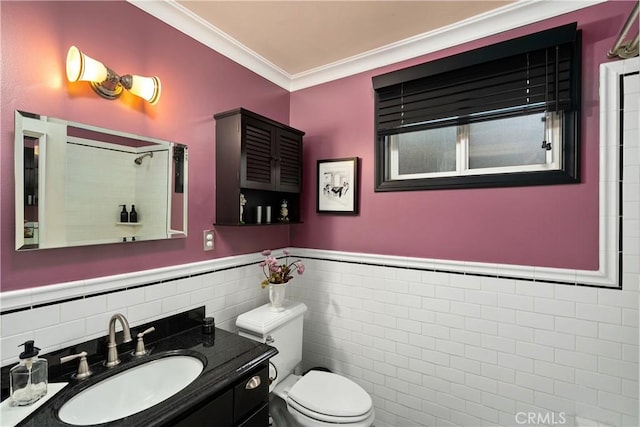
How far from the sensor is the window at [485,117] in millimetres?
1478

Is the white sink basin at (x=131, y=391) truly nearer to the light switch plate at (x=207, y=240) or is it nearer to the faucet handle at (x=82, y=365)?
the faucet handle at (x=82, y=365)

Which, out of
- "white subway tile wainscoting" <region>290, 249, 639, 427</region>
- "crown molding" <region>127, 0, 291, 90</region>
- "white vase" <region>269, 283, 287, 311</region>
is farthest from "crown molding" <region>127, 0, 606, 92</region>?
"white vase" <region>269, 283, 287, 311</region>

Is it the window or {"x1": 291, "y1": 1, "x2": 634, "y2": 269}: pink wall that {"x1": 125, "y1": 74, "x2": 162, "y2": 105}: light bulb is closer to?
{"x1": 291, "y1": 1, "x2": 634, "y2": 269}: pink wall

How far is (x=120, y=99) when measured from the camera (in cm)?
136

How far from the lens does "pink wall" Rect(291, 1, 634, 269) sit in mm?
1437

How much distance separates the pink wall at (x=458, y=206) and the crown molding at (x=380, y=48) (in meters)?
0.05

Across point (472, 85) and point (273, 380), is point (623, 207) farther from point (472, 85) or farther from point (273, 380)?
point (273, 380)

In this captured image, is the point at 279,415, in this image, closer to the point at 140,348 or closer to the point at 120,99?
the point at 140,348

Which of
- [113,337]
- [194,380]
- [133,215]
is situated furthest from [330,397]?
[133,215]

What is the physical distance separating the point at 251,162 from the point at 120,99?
0.72 m

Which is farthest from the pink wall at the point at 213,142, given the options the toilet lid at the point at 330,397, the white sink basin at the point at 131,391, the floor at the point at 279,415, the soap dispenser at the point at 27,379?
the floor at the point at 279,415

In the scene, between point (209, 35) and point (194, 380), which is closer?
point (194, 380)

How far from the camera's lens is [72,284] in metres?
1.19

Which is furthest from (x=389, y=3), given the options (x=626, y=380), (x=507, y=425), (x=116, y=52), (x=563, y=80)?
(x=507, y=425)
